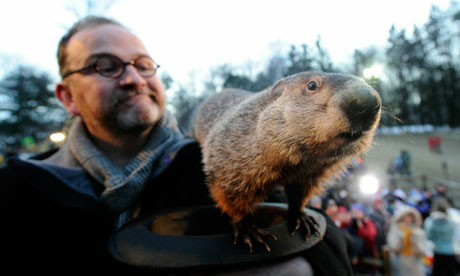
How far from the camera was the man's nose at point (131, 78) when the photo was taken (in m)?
2.33

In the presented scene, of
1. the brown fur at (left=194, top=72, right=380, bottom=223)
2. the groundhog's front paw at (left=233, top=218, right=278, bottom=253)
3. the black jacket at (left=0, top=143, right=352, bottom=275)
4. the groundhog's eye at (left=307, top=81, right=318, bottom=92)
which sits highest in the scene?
the groundhog's eye at (left=307, top=81, right=318, bottom=92)

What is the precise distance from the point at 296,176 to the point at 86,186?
184cm

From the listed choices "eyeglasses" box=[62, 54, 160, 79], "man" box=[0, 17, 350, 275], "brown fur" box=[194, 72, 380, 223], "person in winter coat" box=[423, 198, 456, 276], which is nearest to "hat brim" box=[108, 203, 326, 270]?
"brown fur" box=[194, 72, 380, 223]

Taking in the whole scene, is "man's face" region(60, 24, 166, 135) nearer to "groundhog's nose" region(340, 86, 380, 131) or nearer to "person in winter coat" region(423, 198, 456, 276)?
"groundhog's nose" region(340, 86, 380, 131)

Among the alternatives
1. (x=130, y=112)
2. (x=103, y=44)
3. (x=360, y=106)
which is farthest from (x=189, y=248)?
(x=103, y=44)

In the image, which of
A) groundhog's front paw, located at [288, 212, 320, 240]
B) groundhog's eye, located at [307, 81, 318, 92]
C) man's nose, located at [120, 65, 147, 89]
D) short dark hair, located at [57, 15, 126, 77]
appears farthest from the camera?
short dark hair, located at [57, 15, 126, 77]

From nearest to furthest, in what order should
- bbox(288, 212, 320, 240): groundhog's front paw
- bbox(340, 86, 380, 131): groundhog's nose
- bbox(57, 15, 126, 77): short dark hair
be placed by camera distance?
1. bbox(340, 86, 380, 131): groundhog's nose
2. bbox(288, 212, 320, 240): groundhog's front paw
3. bbox(57, 15, 126, 77): short dark hair

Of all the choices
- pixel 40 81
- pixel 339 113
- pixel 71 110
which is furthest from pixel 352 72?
pixel 40 81

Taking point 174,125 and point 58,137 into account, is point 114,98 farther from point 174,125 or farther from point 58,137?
point 58,137

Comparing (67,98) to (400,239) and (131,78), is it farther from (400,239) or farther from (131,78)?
(400,239)

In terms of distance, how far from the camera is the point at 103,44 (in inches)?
95.0

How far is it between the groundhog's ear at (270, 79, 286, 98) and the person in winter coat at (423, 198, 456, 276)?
24.9 feet

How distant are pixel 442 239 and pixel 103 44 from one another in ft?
28.6

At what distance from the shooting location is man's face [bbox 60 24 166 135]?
7.72 feet
